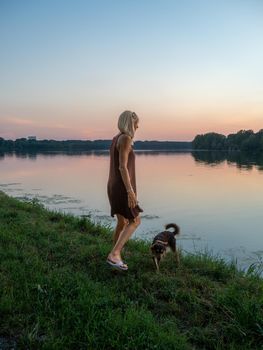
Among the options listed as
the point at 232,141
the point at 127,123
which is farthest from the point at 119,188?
the point at 232,141

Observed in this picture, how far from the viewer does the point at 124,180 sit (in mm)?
4832

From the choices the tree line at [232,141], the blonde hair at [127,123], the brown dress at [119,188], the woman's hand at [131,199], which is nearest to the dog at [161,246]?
the brown dress at [119,188]

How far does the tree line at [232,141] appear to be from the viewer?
90.0 m

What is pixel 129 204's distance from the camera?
→ 16.1ft

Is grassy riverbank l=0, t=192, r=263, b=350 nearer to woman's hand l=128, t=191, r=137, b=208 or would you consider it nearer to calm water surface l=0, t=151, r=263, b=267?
woman's hand l=128, t=191, r=137, b=208

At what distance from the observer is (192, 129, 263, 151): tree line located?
90.0 meters

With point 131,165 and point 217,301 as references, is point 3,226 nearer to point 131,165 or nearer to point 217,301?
point 131,165

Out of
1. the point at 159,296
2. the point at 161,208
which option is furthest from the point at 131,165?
the point at 161,208

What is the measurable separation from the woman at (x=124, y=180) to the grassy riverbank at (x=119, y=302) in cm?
61

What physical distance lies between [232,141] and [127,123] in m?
108

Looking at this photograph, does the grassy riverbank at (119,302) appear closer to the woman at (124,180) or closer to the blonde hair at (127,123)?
the woman at (124,180)

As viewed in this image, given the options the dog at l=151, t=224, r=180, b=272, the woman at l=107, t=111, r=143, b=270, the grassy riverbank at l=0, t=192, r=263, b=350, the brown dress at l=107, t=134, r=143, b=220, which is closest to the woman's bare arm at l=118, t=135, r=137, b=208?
the woman at l=107, t=111, r=143, b=270

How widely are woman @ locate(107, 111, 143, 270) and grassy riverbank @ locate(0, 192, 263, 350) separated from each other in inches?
23.8

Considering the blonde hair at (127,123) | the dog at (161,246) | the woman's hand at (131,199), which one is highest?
the blonde hair at (127,123)
